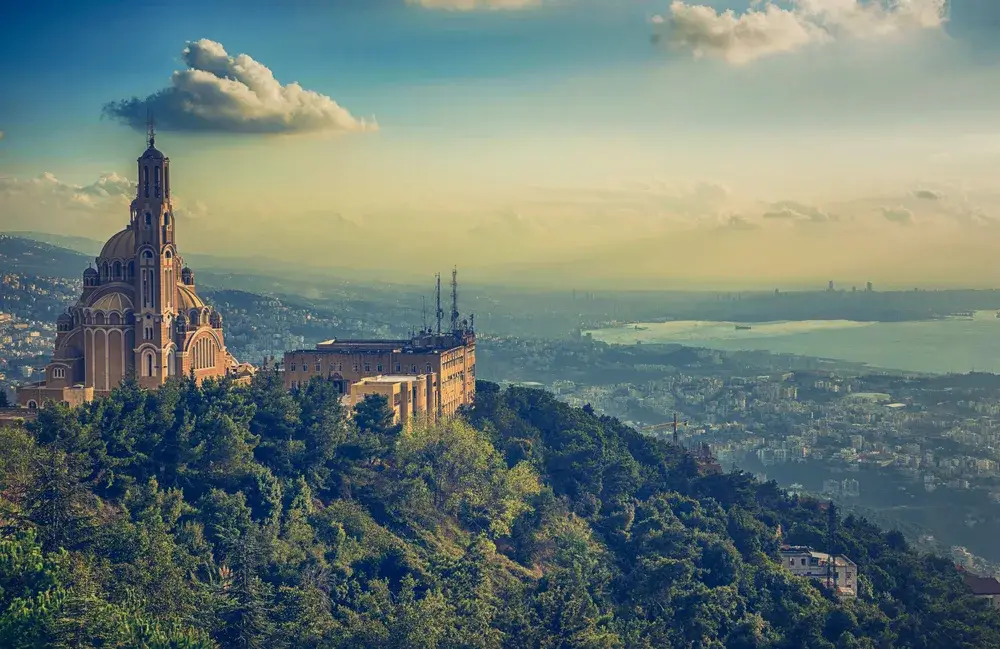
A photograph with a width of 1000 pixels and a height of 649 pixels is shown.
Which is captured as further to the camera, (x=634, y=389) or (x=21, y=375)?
(x=634, y=389)

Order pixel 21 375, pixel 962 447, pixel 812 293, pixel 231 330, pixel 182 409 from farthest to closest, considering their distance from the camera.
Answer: pixel 812 293 < pixel 231 330 < pixel 962 447 < pixel 21 375 < pixel 182 409

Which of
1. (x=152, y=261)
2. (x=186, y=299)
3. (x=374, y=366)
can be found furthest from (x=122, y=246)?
(x=374, y=366)

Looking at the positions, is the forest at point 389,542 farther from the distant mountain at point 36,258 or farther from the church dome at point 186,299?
the distant mountain at point 36,258

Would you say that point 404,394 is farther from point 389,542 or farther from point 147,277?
point 147,277

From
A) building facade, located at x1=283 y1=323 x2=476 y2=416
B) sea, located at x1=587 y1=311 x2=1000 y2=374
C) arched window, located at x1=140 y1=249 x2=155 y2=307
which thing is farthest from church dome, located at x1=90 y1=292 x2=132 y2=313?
sea, located at x1=587 y1=311 x2=1000 y2=374

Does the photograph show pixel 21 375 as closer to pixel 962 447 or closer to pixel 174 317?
pixel 174 317

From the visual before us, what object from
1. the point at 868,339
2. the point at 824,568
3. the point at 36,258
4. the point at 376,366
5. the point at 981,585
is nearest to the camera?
the point at 824,568

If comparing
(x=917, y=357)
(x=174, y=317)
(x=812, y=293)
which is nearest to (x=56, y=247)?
(x=174, y=317)
